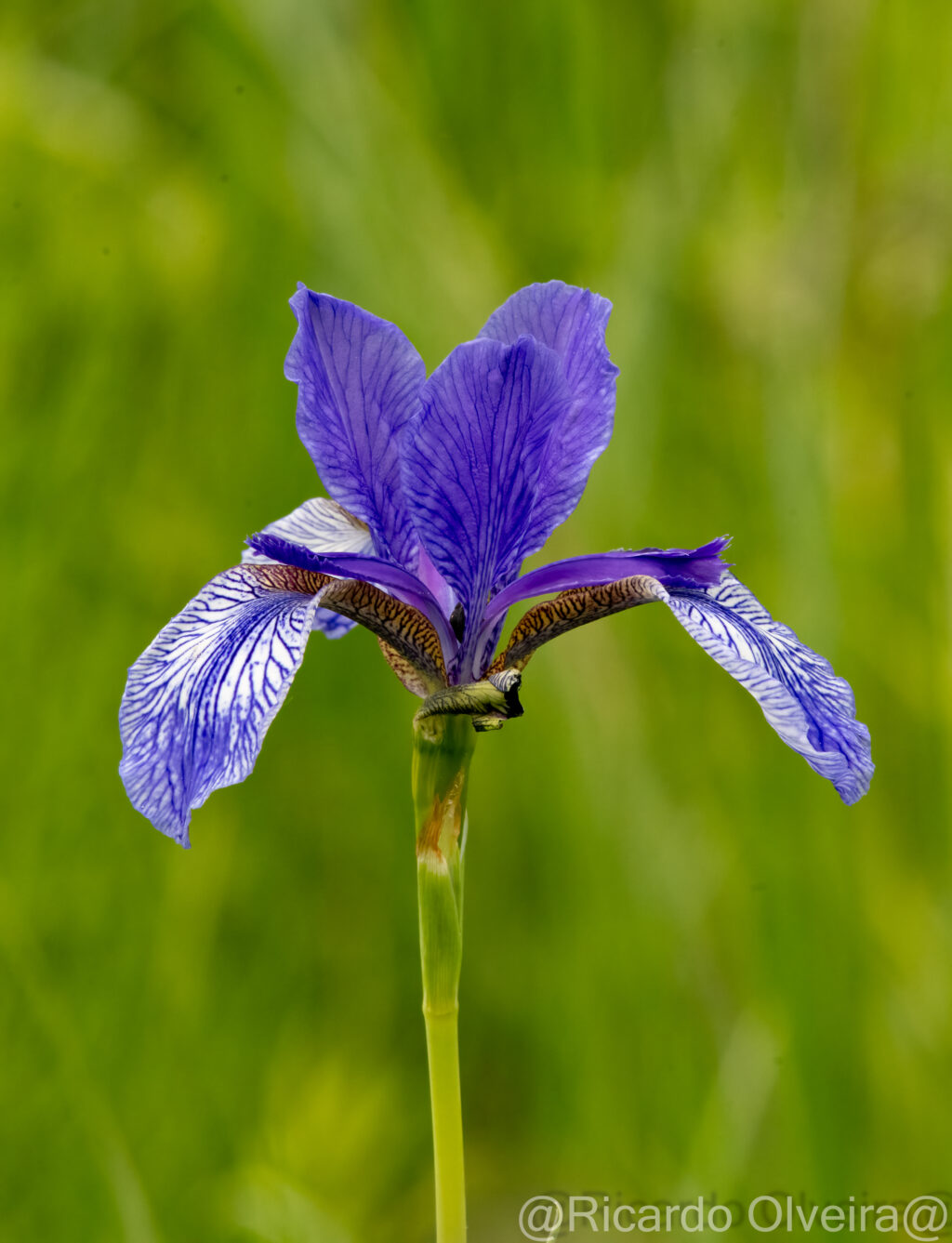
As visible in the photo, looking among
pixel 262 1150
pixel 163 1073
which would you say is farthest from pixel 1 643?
pixel 262 1150

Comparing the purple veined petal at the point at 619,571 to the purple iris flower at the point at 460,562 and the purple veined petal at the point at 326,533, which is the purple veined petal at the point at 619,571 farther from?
the purple veined petal at the point at 326,533

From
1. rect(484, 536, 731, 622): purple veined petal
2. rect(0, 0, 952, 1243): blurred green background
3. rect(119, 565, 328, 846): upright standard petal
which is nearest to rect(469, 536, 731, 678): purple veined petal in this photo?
rect(484, 536, 731, 622): purple veined petal

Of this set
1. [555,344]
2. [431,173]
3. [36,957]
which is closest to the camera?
[555,344]

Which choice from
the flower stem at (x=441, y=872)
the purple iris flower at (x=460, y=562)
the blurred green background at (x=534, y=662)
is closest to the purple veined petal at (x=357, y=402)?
the purple iris flower at (x=460, y=562)

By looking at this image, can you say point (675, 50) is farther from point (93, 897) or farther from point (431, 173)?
point (93, 897)

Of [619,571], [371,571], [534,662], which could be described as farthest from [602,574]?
[534,662]
